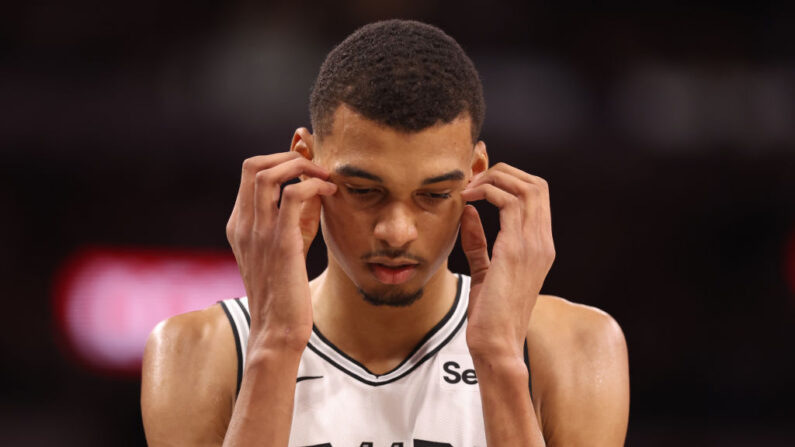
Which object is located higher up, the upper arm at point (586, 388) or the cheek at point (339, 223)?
the cheek at point (339, 223)

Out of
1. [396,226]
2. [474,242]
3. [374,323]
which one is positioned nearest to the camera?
[396,226]

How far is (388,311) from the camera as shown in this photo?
186 cm

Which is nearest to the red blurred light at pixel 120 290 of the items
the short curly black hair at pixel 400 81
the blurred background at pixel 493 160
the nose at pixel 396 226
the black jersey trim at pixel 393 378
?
the blurred background at pixel 493 160

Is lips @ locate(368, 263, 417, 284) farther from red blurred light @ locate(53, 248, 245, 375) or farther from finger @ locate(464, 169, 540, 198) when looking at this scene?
red blurred light @ locate(53, 248, 245, 375)

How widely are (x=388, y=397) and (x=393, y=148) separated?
Result: 1.98 ft

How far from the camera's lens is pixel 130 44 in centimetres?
373

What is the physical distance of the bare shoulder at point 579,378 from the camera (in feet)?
5.83

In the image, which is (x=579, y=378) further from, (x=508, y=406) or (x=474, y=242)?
(x=474, y=242)

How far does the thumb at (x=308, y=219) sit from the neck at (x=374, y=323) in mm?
172

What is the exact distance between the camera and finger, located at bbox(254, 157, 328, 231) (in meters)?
1.61

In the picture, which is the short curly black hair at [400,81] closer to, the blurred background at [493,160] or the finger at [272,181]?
the finger at [272,181]

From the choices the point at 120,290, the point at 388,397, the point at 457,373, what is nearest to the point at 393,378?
the point at 388,397

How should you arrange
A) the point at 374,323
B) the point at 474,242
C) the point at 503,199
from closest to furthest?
the point at 503,199
the point at 474,242
the point at 374,323

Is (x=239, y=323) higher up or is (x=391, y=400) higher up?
(x=239, y=323)
